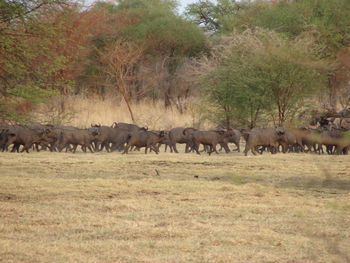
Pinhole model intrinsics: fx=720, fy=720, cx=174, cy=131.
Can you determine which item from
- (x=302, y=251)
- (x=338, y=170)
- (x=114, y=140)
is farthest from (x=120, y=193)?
(x=114, y=140)

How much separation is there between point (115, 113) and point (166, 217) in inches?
928

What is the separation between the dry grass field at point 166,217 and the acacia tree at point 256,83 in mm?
10553

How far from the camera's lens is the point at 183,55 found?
41.9m

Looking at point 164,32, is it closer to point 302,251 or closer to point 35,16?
point 35,16

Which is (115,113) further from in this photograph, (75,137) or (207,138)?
(207,138)

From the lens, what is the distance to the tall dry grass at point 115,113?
2970 cm

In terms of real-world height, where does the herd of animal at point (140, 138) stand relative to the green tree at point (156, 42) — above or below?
below

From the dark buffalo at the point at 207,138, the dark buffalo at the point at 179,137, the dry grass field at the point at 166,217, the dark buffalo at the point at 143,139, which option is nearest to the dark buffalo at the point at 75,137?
the dark buffalo at the point at 143,139

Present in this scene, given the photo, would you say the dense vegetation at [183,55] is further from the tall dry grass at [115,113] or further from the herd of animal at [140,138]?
the herd of animal at [140,138]

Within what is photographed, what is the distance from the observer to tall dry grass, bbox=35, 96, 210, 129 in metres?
29.7

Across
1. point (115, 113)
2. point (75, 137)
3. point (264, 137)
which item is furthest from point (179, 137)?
point (115, 113)

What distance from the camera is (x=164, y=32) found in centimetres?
4128

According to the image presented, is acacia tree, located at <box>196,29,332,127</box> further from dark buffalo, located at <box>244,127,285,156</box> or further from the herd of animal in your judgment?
dark buffalo, located at <box>244,127,285,156</box>

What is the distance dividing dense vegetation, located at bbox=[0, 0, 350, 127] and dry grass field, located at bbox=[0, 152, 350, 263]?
1689 millimetres
